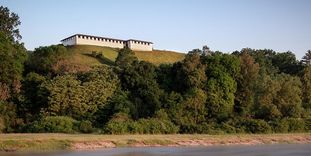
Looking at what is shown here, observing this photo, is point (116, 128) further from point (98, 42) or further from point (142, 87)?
point (98, 42)

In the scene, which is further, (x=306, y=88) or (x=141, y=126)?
(x=306, y=88)

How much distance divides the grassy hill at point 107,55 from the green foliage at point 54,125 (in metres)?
47.4

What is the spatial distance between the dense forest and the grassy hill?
34040mm

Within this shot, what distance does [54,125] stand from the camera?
59.1 meters

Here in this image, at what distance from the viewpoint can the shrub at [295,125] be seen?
2574 inches

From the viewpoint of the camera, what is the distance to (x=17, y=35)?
3327 inches

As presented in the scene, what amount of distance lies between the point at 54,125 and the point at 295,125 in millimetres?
31569

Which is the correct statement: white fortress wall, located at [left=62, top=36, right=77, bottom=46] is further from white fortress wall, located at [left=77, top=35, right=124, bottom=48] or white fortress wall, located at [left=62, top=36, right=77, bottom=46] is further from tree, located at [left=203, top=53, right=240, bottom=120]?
tree, located at [left=203, top=53, right=240, bottom=120]

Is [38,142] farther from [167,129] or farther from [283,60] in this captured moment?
[283,60]

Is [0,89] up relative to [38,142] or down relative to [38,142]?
up

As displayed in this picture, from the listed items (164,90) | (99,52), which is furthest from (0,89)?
(99,52)

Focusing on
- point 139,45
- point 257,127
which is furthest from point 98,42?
point 257,127

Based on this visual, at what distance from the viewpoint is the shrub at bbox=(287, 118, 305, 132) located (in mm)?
65375

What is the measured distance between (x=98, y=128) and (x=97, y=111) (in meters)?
5.52
